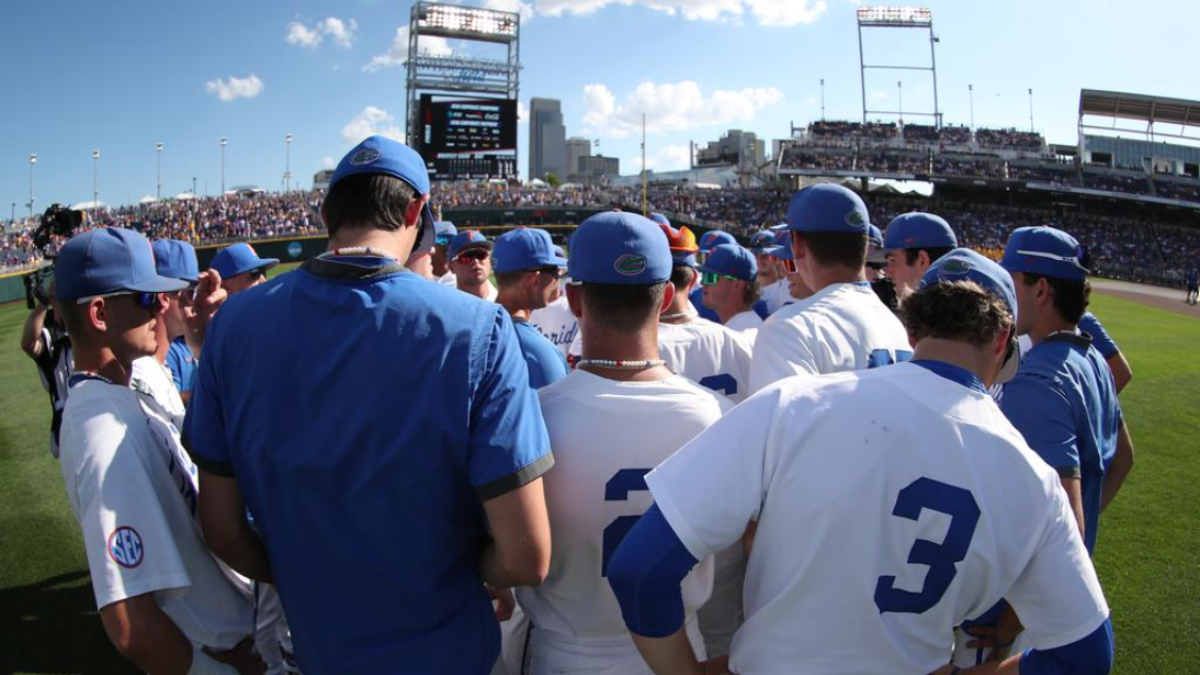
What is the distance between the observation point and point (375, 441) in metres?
1.71

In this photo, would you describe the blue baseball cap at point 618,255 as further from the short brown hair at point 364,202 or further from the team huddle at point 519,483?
the short brown hair at point 364,202

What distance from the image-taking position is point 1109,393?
2.94 metres

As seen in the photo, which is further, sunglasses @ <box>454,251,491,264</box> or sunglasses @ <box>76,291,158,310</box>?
sunglasses @ <box>454,251,491,264</box>

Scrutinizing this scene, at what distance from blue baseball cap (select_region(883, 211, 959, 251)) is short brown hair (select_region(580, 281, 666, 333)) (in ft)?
7.89

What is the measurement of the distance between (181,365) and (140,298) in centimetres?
318

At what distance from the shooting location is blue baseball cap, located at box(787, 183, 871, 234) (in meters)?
3.00

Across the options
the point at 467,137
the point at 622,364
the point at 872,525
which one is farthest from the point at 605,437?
the point at 467,137

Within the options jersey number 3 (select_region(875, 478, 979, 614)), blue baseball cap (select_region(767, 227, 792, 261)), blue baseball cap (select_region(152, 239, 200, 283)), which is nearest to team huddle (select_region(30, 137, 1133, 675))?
jersey number 3 (select_region(875, 478, 979, 614))

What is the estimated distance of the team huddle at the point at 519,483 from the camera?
1.63m

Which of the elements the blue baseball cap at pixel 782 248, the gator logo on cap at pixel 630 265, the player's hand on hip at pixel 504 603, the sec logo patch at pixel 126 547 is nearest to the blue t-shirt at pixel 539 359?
the player's hand on hip at pixel 504 603

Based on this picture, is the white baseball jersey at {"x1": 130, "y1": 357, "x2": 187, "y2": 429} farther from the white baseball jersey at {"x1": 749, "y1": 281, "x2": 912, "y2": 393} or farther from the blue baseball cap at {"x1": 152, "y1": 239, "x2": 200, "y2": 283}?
the white baseball jersey at {"x1": 749, "y1": 281, "x2": 912, "y2": 393}

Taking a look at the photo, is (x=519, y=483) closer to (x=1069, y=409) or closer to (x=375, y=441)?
(x=375, y=441)

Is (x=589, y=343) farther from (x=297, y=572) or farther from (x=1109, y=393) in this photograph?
(x=1109, y=393)

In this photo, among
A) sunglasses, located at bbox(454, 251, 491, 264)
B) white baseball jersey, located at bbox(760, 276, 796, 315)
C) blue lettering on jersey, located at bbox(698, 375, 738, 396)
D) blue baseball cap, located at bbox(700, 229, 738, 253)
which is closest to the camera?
blue lettering on jersey, located at bbox(698, 375, 738, 396)
